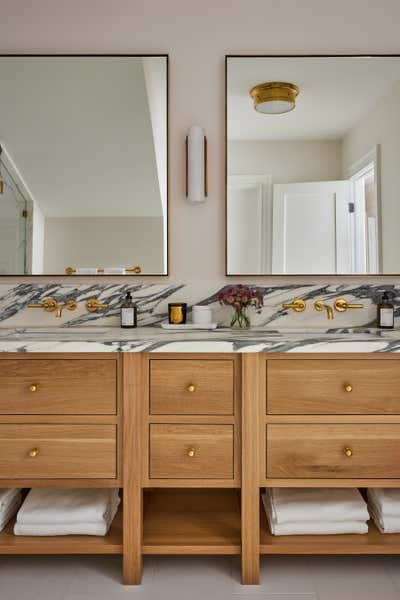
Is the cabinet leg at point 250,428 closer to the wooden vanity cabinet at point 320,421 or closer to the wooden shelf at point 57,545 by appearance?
the wooden vanity cabinet at point 320,421

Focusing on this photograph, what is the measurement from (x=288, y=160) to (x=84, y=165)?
2.90 ft

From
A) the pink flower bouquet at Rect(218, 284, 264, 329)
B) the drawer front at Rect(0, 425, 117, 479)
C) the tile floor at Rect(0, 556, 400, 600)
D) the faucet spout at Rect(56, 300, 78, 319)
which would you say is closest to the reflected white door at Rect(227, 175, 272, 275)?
the pink flower bouquet at Rect(218, 284, 264, 329)

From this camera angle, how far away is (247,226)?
2172 mm

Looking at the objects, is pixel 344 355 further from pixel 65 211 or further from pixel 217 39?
pixel 217 39

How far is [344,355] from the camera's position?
1.65 m

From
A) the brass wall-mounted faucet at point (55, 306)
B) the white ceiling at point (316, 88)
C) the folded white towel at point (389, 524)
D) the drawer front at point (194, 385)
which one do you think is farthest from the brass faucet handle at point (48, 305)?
the folded white towel at point (389, 524)

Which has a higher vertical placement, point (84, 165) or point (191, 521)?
point (84, 165)

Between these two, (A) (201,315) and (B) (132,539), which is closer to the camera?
(B) (132,539)

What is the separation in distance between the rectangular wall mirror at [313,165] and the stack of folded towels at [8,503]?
47.7 inches

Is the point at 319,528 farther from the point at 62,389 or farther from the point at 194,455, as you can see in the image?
the point at 62,389

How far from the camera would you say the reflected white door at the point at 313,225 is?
2172 millimetres

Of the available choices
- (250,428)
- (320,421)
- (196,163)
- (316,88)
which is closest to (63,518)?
(250,428)

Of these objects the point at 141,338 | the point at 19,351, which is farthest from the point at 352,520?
the point at 19,351

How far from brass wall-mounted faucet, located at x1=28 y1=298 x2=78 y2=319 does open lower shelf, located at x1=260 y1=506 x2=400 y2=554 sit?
47.0 inches
